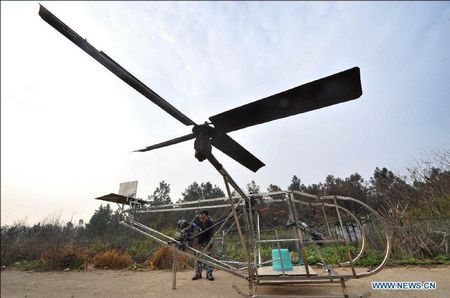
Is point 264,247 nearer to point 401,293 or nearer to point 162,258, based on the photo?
point 162,258

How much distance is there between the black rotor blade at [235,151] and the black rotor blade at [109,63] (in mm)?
504

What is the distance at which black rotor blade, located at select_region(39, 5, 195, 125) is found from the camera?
1470mm

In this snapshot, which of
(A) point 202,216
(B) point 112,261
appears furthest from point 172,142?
(B) point 112,261

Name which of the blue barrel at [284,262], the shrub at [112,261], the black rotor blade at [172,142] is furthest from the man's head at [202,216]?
the shrub at [112,261]

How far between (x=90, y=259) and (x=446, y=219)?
1467cm

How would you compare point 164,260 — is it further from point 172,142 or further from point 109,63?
point 109,63

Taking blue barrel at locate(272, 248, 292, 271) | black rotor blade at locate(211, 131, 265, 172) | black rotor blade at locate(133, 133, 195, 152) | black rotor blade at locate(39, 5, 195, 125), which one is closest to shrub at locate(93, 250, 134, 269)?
blue barrel at locate(272, 248, 292, 271)

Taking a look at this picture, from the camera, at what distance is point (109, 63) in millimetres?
1643

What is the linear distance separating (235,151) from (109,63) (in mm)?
1726

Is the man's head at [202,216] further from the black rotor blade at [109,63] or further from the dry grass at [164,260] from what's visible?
the black rotor blade at [109,63]

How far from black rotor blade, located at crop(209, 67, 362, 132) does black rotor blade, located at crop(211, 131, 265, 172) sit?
0.59 ft

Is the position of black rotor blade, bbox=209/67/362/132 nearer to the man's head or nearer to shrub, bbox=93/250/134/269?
the man's head

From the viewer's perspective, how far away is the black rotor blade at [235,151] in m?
2.50

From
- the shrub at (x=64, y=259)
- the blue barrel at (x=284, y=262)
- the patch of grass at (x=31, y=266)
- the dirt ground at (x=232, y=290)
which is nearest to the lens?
the dirt ground at (x=232, y=290)
